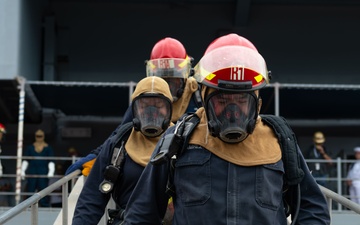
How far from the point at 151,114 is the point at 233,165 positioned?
4.66 ft

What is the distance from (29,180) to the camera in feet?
36.0

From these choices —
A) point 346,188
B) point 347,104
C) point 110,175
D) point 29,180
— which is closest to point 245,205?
point 110,175

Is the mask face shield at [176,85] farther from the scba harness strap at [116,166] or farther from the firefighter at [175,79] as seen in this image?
the scba harness strap at [116,166]

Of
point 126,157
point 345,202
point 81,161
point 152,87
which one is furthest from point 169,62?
point 345,202

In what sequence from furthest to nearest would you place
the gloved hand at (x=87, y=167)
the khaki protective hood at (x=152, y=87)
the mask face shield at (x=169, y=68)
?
the mask face shield at (x=169, y=68) < the gloved hand at (x=87, y=167) < the khaki protective hood at (x=152, y=87)

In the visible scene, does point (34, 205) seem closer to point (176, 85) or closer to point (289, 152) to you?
point (176, 85)

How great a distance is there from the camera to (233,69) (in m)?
2.16

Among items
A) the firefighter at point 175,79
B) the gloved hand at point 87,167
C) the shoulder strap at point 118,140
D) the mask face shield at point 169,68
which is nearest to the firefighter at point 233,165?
the shoulder strap at point 118,140

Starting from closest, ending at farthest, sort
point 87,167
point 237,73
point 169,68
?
point 237,73 → point 87,167 → point 169,68

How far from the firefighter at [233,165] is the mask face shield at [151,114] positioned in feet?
3.68

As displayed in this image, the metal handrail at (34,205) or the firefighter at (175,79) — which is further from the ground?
the firefighter at (175,79)

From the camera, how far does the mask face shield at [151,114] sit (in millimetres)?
3395

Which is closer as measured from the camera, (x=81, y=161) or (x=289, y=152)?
(x=289, y=152)

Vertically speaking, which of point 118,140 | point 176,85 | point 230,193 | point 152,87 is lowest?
point 230,193
